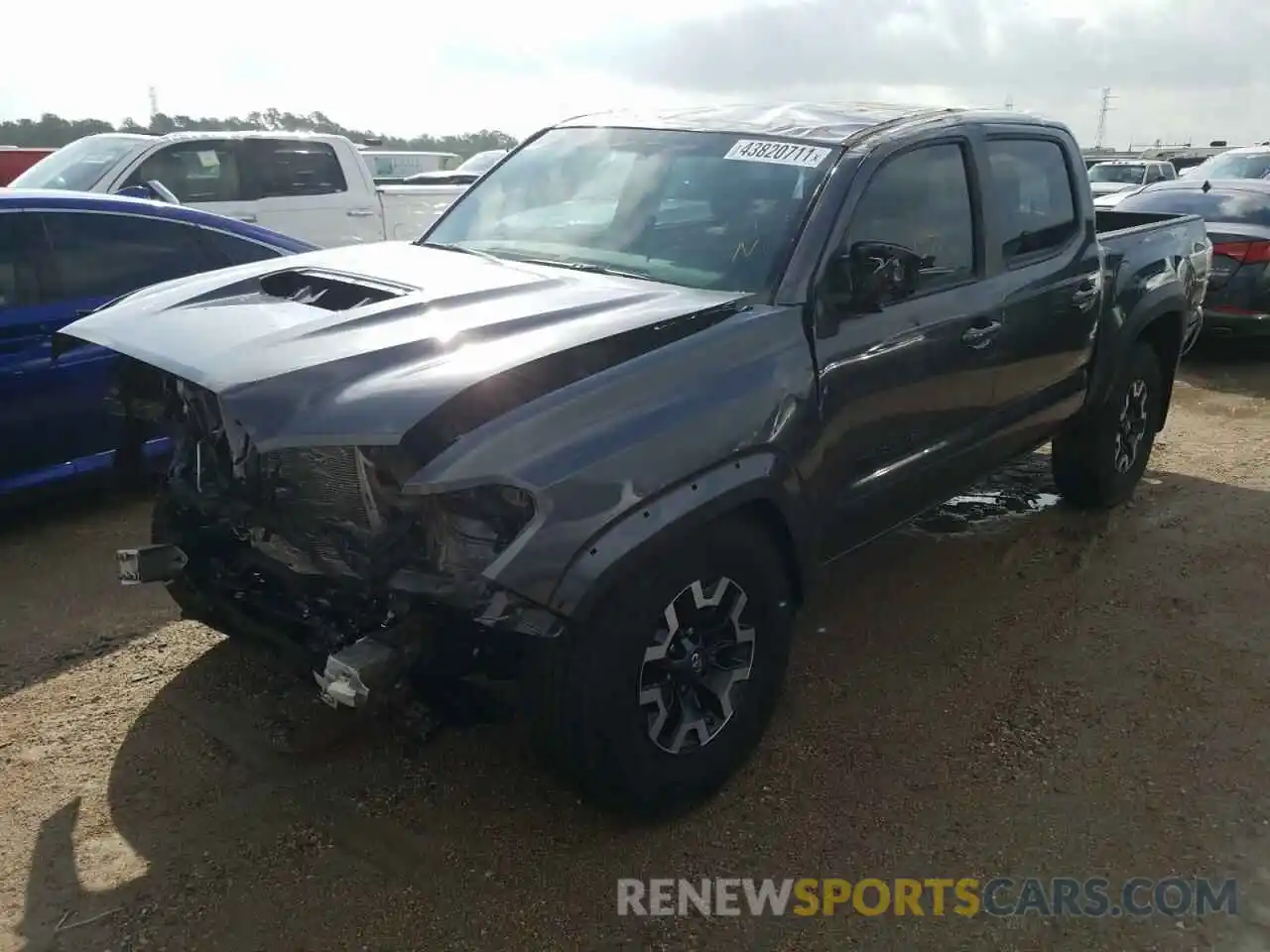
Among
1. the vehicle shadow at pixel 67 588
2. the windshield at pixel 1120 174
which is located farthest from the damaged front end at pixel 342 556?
the windshield at pixel 1120 174

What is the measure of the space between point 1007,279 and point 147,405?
10.1 feet

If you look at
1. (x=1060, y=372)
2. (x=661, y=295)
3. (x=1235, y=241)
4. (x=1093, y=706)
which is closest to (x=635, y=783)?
(x=661, y=295)

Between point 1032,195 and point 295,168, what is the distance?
695 cm

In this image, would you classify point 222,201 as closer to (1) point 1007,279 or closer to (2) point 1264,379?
(1) point 1007,279

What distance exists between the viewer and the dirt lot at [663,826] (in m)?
2.67

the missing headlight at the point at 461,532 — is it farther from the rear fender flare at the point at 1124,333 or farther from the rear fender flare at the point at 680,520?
the rear fender flare at the point at 1124,333

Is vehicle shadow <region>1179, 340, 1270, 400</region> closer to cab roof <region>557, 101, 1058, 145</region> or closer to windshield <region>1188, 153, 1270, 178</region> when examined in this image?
windshield <region>1188, 153, 1270, 178</region>

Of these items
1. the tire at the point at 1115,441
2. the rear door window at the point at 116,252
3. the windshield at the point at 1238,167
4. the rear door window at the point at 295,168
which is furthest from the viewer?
the windshield at the point at 1238,167

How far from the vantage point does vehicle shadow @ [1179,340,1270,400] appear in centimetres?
843

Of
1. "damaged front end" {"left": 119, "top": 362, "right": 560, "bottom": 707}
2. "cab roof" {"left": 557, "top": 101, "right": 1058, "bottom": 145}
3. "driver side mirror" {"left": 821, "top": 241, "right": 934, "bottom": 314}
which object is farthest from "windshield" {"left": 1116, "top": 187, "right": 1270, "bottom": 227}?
"damaged front end" {"left": 119, "top": 362, "right": 560, "bottom": 707}

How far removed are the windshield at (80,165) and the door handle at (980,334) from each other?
7.02 m

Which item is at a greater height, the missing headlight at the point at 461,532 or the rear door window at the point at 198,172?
the rear door window at the point at 198,172

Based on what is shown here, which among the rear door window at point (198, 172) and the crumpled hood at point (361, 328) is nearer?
the crumpled hood at point (361, 328)

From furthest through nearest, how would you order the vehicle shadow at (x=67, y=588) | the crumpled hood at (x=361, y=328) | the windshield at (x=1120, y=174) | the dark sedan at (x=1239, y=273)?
1. the windshield at (x=1120, y=174)
2. the dark sedan at (x=1239, y=273)
3. the vehicle shadow at (x=67, y=588)
4. the crumpled hood at (x=361, y=328)
